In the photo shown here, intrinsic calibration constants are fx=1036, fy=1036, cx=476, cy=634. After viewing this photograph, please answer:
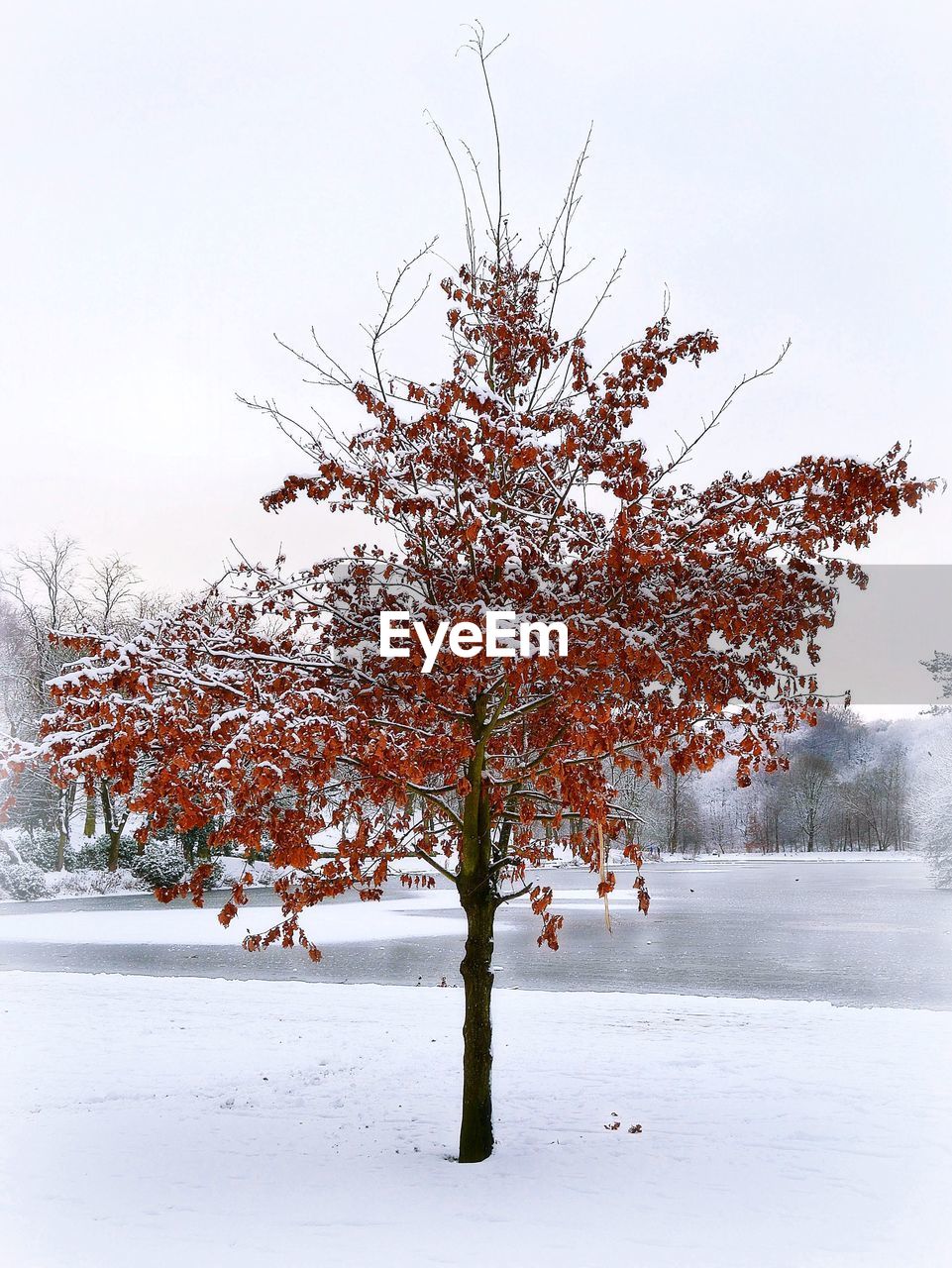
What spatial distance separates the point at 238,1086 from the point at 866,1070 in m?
6.25

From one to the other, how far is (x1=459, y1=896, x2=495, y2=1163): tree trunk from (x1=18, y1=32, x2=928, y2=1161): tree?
0.07 ft

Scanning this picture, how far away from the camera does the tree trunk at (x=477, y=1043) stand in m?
7.87

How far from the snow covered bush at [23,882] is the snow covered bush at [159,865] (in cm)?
343

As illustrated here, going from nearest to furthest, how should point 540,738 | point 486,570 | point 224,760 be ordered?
point 224,760
point 486,570
point 540,738

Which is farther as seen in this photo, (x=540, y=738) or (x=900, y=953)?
(x=900, y=953)

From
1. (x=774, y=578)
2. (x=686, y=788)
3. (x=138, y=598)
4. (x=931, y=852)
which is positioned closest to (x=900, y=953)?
(x=774, y=578)

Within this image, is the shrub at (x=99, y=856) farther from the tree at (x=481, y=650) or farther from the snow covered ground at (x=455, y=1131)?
the tree at (x=481, y=650)

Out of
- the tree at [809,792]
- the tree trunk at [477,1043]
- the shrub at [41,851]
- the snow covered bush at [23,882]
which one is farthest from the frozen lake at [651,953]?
the tree at [809,792]

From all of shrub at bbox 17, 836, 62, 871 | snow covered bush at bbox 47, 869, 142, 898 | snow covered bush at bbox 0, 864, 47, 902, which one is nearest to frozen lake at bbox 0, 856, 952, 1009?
snow covered bush at bbox 0, 864, 47, 902

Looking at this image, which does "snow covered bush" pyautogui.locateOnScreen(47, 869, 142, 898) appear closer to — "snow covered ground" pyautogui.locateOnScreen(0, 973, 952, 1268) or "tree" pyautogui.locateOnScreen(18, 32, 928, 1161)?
"snow covered ground" pyautogui.locateOnScreen(0, 973, 952, 1268)

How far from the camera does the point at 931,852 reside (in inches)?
1727

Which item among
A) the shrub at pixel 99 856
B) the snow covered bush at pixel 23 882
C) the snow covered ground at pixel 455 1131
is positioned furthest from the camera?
the shrub at pixel 99 856

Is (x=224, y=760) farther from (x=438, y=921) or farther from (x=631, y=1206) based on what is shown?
(x=438, y=921)

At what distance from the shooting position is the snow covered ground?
6.23m
